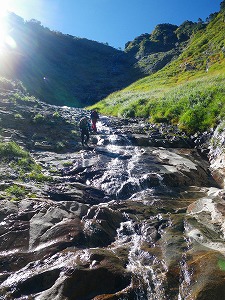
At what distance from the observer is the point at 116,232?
492 inches

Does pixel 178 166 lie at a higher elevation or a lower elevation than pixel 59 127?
lower

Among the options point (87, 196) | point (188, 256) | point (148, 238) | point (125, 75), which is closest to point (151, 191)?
point (87, 196)

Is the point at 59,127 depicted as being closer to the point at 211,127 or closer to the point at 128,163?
the point at 128,163

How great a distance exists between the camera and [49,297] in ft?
28.2

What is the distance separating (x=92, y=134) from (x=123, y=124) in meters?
6.21

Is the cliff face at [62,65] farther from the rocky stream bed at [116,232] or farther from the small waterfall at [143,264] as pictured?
the small waterfall at [143,264]

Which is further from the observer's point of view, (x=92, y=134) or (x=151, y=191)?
(x=92, y=134)

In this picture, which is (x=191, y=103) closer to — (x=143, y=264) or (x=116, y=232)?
(x=116, y=232)

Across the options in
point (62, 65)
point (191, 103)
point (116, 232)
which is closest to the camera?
point (116, 232)

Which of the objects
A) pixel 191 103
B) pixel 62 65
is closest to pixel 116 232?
pixel 191 103

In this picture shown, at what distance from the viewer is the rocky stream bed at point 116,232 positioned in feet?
29.4

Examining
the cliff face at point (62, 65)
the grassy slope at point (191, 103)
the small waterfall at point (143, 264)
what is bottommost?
the small waterfall at point (143, 264)

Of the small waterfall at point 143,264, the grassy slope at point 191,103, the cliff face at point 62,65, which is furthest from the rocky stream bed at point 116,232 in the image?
the cliff face at point 62,65

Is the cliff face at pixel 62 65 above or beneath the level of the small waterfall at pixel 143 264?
above
